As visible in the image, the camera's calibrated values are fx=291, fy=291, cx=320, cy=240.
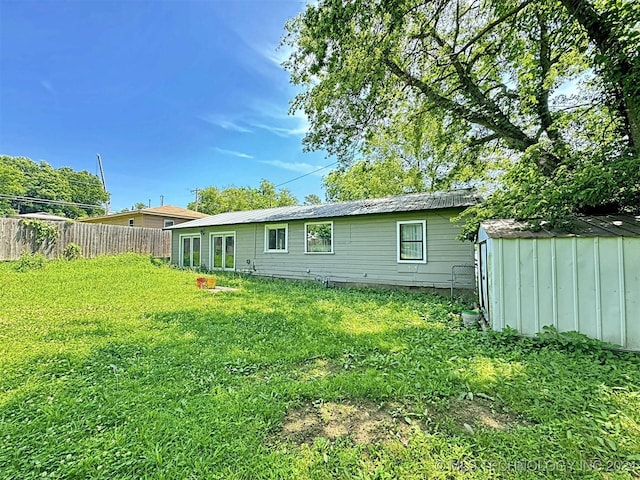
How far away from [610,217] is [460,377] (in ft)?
12.8

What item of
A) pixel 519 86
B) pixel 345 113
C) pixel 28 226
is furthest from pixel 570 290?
pixel 28 226

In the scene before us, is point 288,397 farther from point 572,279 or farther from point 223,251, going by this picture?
point 223,251

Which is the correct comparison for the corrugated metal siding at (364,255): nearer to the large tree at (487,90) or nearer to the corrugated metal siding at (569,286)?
the large tree at (487,90)

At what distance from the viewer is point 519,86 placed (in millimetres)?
7637

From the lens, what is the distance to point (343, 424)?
230 centimetres

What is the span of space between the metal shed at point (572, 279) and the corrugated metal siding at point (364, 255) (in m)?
3.84

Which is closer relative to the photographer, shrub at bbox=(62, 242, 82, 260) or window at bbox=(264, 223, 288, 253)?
window at bbox=(264, 223, 288, 253)

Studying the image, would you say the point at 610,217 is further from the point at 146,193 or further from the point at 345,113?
the point at 146,193

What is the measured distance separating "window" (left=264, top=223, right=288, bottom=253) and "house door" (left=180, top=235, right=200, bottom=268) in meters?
4.84

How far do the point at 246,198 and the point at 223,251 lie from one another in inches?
858

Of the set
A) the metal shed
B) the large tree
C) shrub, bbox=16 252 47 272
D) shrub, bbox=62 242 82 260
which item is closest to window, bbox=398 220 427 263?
the large tree

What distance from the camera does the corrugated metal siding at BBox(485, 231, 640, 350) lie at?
3.66 metres

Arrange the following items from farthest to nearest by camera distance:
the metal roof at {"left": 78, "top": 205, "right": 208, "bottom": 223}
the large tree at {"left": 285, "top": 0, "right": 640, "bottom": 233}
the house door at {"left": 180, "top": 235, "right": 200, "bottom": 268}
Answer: the metal roof at {"left": 78, "top": 205, "right": 208, "bottom": 223}, the house door at {"left": 180, "top": 235, "right": 200, "bottom": 268}, the large tree at {"left": 285, "top": 0, "right": 640, "bottom": 233}

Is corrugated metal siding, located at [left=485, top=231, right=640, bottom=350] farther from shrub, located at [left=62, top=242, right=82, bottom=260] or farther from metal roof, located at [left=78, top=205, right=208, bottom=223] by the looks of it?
metal roof, located at [left=78, top=205, right=208, bottom=223]
